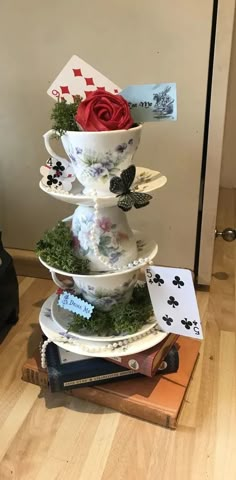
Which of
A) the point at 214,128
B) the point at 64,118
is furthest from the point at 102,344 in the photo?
the point at 214,128

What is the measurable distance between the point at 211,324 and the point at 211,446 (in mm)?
326

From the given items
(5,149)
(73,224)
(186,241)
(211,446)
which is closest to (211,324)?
(186,241)

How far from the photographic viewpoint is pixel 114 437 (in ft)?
2.40

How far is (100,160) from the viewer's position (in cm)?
67

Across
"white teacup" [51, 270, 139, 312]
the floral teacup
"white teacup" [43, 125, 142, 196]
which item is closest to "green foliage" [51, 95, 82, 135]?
"white teacup" [43, 125, 142, 196]

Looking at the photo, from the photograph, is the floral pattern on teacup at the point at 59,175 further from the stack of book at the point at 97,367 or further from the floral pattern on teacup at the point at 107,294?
the stack of book at the point at 97,367

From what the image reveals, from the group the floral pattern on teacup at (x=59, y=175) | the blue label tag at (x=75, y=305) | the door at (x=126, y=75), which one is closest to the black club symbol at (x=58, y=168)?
the floral pattern on teacup at (x=59, y=175)

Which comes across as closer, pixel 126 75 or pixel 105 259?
pixel 105 259

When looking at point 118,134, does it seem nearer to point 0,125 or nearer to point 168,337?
point 168,337

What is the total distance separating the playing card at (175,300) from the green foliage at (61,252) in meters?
0.12

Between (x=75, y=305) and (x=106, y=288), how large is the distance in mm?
64

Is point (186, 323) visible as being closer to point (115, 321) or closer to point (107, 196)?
point (115, 321)

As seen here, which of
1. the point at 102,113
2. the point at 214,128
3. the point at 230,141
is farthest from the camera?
the point at 230,141

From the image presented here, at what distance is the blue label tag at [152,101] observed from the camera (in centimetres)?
69
